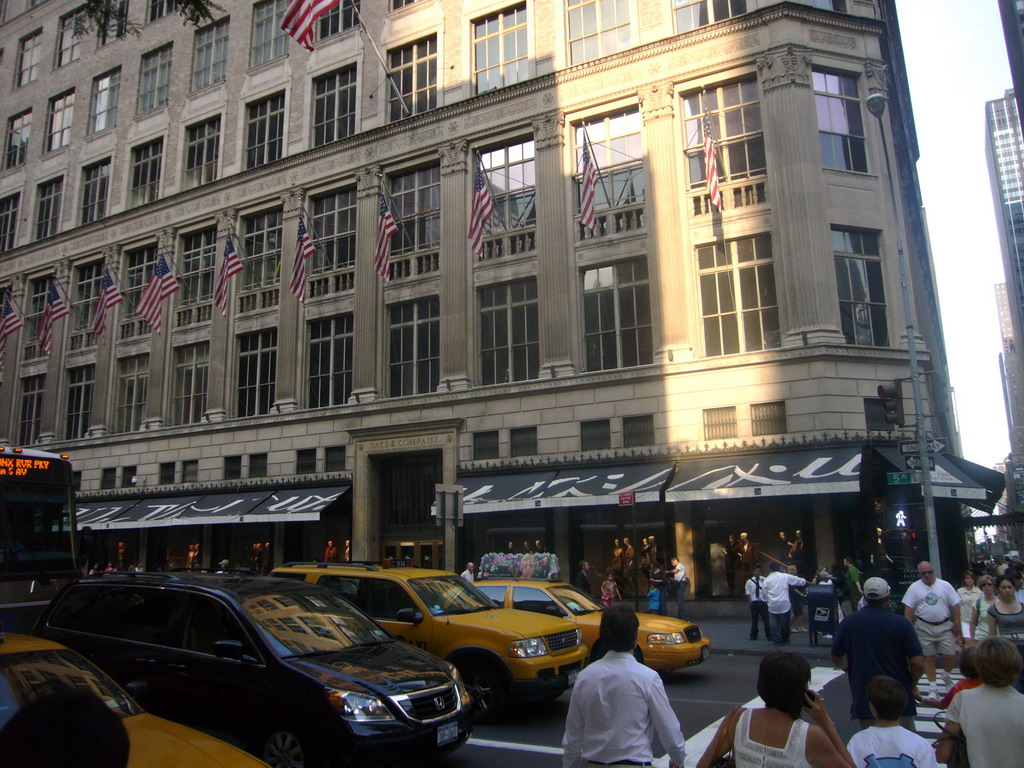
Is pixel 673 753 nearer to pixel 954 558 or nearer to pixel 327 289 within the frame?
pixel 954 558

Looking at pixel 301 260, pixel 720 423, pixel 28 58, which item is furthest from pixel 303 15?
pixel 28 58

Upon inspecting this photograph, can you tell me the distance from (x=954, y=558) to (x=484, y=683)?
21239mm

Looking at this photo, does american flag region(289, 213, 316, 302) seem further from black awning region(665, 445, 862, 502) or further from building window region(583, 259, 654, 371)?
black awning region(665, 445, 862, 502)

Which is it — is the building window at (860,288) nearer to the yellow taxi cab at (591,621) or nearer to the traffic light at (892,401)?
the traffic light at (892,401)

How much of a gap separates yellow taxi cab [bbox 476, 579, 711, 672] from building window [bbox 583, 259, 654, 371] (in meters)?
11.9

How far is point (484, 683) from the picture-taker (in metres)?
9.53

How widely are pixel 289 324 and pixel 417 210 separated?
261 inches

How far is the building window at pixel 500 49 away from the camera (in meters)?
27.4

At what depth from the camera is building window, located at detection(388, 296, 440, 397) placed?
89.2ft

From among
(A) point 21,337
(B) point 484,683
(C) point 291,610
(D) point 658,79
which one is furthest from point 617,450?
(A) point 21,337

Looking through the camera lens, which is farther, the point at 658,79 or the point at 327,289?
the point at 327,289

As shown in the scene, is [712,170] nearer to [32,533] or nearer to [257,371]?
[32,533]

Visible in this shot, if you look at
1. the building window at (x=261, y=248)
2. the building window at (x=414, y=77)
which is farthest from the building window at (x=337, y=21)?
the building window at (x=261, y=248)

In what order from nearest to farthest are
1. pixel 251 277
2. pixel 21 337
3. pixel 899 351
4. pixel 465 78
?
pixel 899 351 → pixel 465 78 → pixel 251 277 → pixel 21 337
